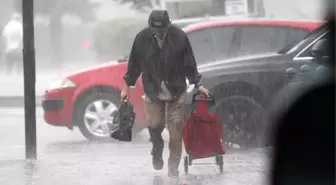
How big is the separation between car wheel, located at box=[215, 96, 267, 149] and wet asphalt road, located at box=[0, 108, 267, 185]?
6.3 inches

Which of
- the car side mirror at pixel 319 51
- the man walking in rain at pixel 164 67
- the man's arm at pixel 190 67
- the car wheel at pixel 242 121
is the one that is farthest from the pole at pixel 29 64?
the car side mirror at pixel 319 51

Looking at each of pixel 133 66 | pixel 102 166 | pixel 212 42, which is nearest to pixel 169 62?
pixel 133 66

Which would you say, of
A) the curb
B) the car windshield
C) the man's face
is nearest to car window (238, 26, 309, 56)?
the car windshield

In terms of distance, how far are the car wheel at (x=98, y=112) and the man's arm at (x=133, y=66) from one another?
313cm

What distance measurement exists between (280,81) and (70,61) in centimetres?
2066

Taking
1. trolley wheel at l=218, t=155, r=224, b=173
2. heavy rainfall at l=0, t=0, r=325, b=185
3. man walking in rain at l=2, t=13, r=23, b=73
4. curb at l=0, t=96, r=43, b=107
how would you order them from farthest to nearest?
1. man walking in rain at l=2, t=13, r=23, b=73
2. curb at l=0, t=96, r=43, b=107
3. heavy rainfall at l=0, t=0, r=325, b=185
4. trolley wheel at l=218, t=155, r=224, b=173

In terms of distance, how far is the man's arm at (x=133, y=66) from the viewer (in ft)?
27.3

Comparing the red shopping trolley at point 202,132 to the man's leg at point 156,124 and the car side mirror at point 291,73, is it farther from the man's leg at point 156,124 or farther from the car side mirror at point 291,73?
the car side mirror at point 291,73

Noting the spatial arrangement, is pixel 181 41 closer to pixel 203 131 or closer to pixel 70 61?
pixel 203 131

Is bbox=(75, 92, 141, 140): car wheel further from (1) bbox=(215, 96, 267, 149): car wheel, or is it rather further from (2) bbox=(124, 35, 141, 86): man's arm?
(2) bbox=(124, 35, 141, 86): man's arm

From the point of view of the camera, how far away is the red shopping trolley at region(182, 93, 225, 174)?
332 inches

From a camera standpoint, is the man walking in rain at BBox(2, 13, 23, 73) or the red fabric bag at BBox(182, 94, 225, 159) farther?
the man walking in rain at BBox(2, 13, 23, 73)

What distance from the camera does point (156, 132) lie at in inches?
336

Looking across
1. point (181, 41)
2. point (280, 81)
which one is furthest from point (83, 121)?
point (181, 41)
